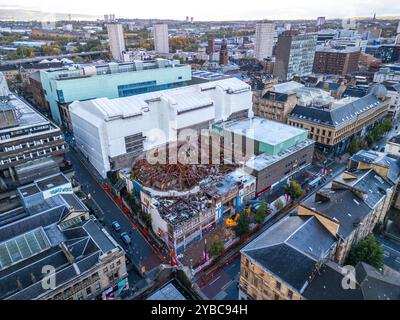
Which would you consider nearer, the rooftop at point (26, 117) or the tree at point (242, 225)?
the tree at point (242, 225)

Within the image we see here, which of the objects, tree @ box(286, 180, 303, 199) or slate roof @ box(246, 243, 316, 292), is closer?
slate roof @ box(246, 243, 316, 292)

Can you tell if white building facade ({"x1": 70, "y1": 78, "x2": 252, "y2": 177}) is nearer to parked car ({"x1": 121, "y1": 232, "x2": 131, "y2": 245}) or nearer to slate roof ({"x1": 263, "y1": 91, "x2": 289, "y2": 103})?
slate roof ({"x1": 263, "y1": 91, "x2": 289, "y2": 103})

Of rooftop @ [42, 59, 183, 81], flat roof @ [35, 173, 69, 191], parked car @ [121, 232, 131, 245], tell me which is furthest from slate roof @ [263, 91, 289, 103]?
flat roof @ [35, 173, 69, 191]

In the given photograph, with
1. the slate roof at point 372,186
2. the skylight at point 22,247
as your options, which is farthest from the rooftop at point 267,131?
the skylight at point 22,247

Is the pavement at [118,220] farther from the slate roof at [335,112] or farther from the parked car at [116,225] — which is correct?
the slate roof at [335,112]

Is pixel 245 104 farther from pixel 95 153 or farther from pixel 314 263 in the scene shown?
pixel 314 263

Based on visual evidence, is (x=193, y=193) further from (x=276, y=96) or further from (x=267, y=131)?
(x=276, y=96)

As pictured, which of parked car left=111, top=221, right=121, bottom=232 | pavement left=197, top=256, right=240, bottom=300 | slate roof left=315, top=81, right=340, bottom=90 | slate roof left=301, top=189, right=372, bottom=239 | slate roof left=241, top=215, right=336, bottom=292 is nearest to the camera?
slate roof left=241, top=215, right=336, bottom=292
